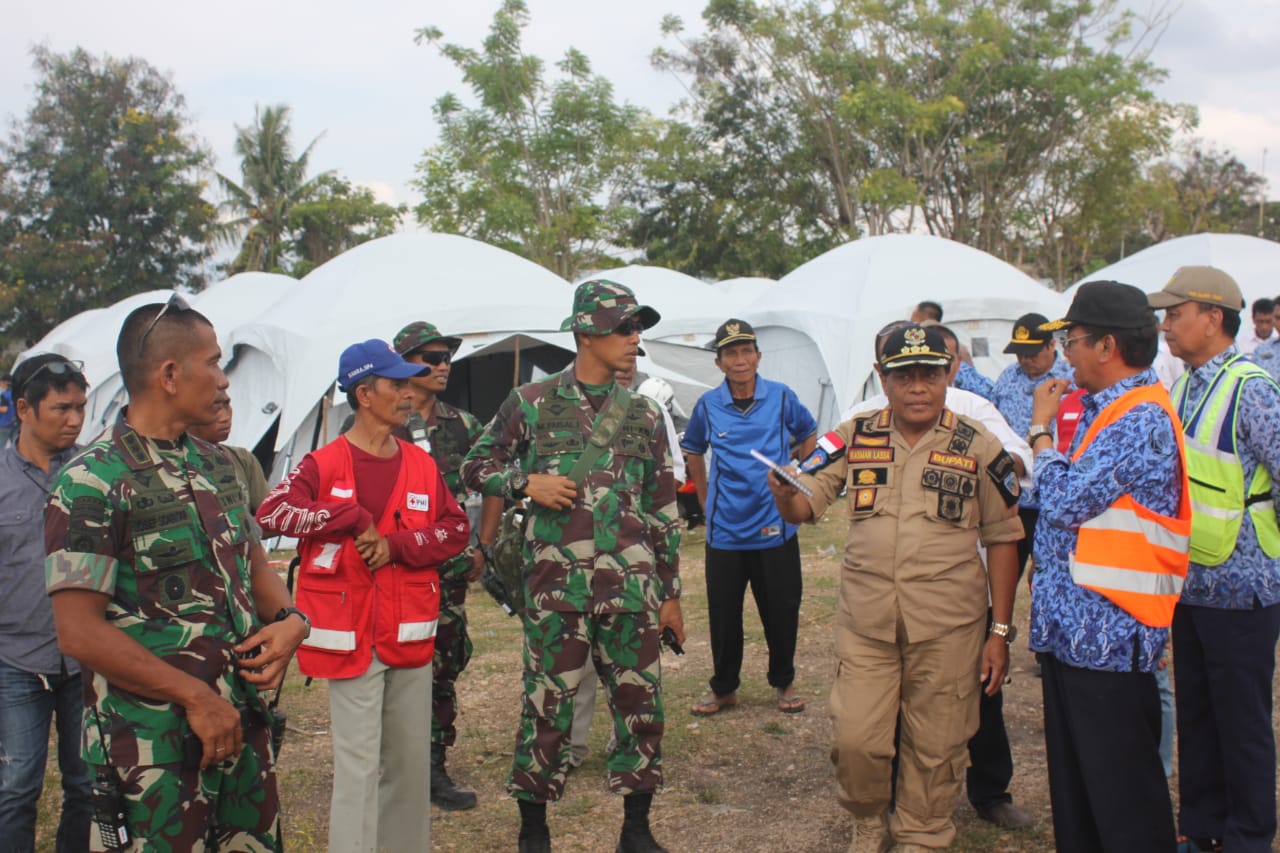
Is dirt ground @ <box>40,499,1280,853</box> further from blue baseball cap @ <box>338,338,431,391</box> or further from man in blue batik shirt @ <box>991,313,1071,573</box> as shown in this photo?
blue baseball cap @ <box>338,338,431,391</box>

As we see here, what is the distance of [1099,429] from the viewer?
3256mm

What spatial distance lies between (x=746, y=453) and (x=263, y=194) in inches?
1346

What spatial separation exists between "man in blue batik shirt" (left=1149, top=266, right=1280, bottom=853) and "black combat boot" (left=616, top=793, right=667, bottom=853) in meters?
2.12

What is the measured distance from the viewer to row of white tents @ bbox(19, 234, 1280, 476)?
12.2 meters

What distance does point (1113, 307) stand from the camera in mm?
3256

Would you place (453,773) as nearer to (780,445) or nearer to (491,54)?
(780,445)

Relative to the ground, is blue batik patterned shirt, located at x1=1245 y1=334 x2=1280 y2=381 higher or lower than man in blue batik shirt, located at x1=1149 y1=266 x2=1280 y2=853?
higher

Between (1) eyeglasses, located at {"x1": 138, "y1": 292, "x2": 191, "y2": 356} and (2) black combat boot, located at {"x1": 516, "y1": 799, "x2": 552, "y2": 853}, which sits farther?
(2) black combat boot, located at {"x1": 516, "y1": 799, "x2": 552, "y2": 853}

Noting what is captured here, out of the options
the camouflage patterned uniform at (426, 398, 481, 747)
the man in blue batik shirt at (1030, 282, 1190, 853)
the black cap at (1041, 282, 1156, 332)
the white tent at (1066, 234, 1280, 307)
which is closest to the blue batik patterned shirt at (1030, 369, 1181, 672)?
the man in blue batik shirt at (1030, 282, 1190, 853)

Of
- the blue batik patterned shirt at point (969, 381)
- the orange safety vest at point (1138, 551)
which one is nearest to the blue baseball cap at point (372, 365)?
the orange safety vest at point (1138, 551)

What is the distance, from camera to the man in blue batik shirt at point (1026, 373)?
18.4ft

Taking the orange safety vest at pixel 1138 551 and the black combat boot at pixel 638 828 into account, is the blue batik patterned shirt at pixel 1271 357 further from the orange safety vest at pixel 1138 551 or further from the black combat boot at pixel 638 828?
the black combat boot at pixel 638 828

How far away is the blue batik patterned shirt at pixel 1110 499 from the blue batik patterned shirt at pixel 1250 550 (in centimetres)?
50

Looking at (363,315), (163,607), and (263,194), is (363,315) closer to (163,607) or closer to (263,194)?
(163,607)
